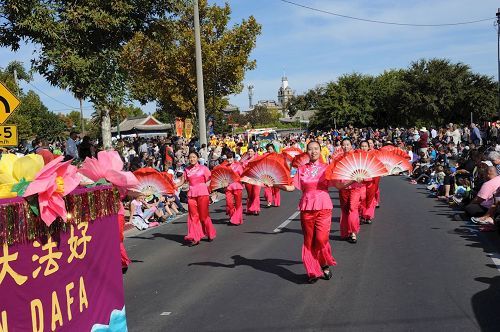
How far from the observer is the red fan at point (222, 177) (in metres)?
12.1

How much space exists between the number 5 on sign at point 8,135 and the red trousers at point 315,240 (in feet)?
14.7

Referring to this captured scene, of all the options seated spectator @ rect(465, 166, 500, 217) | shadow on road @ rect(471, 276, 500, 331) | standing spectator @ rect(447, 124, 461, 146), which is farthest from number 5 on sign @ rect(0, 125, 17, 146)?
standing spectator @ rect(447, 124, 461, 146)

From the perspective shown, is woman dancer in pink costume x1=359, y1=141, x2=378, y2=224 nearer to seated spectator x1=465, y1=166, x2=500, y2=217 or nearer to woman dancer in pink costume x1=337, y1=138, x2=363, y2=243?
woman dancer in pink costume x1=337, y1=138, x2=363, y2=243

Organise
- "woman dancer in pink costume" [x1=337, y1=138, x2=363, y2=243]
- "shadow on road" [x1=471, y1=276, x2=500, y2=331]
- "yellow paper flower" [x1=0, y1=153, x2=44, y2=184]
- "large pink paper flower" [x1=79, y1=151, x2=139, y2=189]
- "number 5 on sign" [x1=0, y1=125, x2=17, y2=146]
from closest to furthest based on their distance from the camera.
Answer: "yellow paper flower" [x1=0, y1=153, x2=44, y2=184] → "large pink paper flower" [x1=79, y1=151, x2=139, y2=189] → "shadow on road" [x1=471, y1=276, x2=500, y2=331] → "number 5 on sign" [x1=0, y1=125, x2=17, y2=146] → "woman dancer in pink costume" [x1=337, y1=138, x2=363, y2=243]

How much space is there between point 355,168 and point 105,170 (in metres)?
4.02

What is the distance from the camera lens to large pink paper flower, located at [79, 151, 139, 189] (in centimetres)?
487

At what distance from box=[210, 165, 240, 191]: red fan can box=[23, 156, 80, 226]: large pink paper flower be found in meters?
8.29

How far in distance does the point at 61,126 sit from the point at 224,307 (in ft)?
229

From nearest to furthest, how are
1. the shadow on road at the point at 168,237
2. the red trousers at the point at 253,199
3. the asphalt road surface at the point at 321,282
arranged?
the asphalt road surface at the point at 321,282
the shadow on road at the point at 168,237
the red trousers at the point at 253,199

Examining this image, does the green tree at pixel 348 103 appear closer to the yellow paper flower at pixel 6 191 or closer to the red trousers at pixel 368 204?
the red trousers at pixel 368 204

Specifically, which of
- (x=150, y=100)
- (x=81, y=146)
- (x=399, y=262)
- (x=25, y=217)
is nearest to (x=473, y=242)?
(x=399, y=262)

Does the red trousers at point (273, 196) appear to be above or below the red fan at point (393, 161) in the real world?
below

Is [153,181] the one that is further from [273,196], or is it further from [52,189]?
[273,196]

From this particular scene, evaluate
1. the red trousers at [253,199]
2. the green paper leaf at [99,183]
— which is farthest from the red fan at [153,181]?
the red trousers at [253,199]
